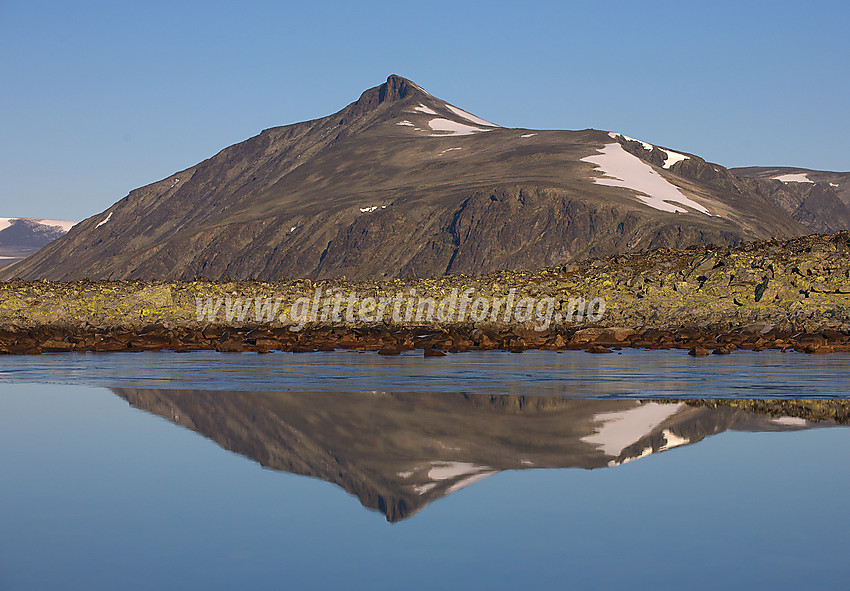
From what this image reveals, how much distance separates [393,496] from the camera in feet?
30.6

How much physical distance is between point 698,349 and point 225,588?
2363cm

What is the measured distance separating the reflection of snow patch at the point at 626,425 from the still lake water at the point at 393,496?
4cm

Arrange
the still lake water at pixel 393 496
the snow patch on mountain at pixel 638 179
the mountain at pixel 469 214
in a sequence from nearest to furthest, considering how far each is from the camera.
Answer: the still lake water at pixel 393 496, the mountain at pixel 469 214, the snow patch on mountain at pixel 638 179

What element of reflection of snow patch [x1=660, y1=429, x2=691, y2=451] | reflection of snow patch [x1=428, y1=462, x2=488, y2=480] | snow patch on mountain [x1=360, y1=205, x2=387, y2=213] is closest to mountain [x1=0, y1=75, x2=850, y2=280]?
snow patch on mountain [x1=360, y1=205, x2=387, y2=213]

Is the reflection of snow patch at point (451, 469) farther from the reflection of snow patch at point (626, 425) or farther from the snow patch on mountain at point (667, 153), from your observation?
the snow patch on mountain at point (667, 153)

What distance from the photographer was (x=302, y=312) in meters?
45.2

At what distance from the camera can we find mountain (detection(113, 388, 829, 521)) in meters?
10.4

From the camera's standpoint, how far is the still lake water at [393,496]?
7.12 meters

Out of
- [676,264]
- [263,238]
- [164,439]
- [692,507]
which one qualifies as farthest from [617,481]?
[263,238]

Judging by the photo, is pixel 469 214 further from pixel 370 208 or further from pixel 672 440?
pixel 672 440

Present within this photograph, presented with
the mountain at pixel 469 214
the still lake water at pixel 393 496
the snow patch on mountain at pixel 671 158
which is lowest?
the still lake water at pixel 393 496

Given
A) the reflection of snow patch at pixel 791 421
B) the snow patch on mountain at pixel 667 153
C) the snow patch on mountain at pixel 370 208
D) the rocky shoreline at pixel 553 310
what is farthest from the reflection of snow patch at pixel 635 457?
the snow patch on mountain at pixel 667 153

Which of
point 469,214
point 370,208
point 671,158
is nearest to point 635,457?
point 469,214

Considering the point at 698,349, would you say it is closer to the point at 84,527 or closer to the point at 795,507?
the point at 795,507
